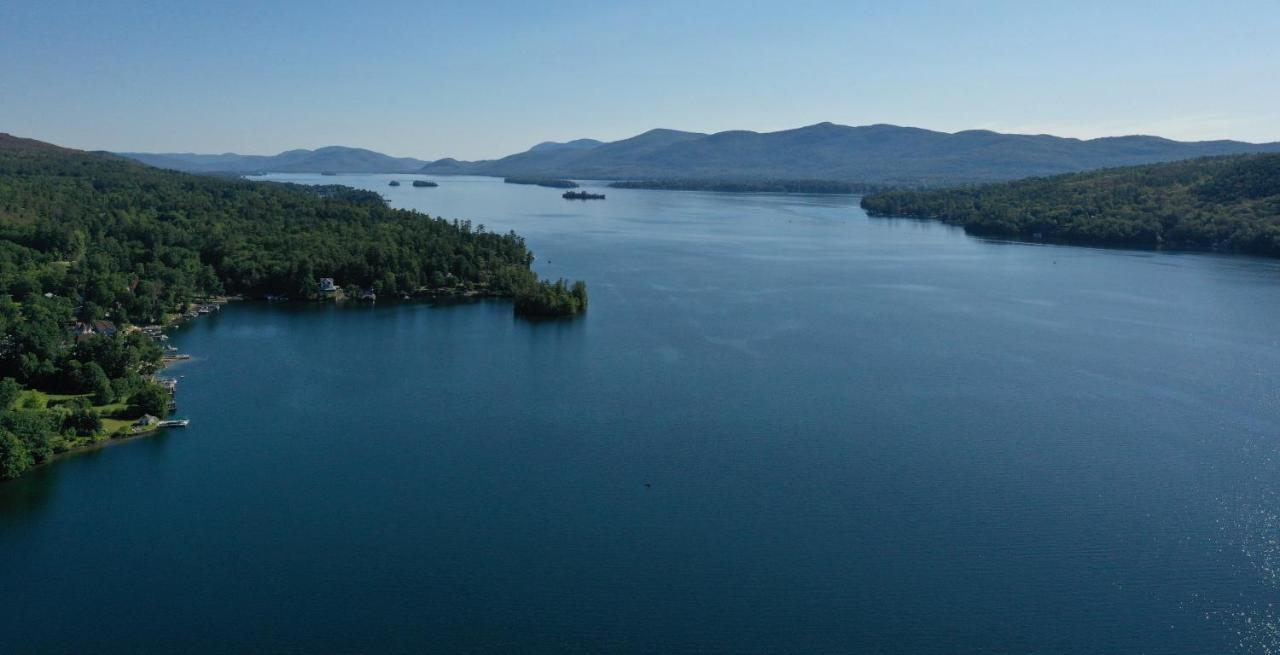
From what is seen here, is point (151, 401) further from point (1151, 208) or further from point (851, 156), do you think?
point (851, 156)

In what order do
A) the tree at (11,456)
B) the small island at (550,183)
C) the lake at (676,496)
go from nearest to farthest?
the lake at (676,496), the tree at (11,456), the small island at (550,183)

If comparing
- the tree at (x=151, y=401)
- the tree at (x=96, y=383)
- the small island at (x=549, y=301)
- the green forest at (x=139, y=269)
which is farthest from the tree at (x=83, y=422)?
the small island at (x=549, y=301)

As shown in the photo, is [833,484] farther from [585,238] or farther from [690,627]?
[585,238]

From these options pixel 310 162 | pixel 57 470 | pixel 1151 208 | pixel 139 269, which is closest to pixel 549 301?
pixel 139 269

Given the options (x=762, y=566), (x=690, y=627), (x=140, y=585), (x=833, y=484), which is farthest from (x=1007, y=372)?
(x=140, y=585)

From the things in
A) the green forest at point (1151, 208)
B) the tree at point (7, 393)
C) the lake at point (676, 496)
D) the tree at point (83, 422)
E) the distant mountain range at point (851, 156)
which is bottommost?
the lake at point (676, 496)

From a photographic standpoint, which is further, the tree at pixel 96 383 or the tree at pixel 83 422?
the tree at pixel 96 383

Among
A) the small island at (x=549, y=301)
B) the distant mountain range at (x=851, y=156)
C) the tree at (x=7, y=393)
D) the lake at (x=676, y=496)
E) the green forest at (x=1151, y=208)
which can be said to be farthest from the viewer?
the distant mountain range at (x=851, y=156)

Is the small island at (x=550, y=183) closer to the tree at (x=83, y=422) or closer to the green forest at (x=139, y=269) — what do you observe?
the green forest at (x=139, y=269)
